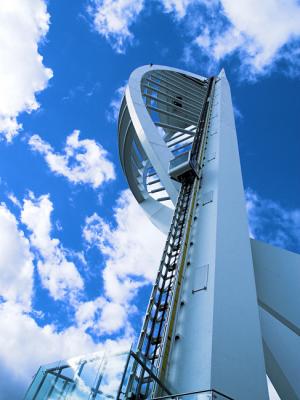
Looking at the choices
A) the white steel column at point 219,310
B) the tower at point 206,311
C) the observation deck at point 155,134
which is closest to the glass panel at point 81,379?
the tower at point 206,311

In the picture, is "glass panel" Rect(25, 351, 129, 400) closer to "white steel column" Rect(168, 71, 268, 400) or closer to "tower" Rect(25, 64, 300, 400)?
"tower" Rect(25, 64, 300, 400)

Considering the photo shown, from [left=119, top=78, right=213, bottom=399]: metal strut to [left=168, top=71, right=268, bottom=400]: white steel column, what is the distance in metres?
0.16

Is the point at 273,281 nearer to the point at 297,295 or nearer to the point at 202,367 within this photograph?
the point at 297,295

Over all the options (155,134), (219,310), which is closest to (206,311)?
(219,310)

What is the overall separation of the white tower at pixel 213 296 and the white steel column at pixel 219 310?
0.6 inches

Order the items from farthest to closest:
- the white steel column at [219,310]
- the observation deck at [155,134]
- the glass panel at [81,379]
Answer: the observation deck at [155,134]
the white steel column at [219,310]
the glass panel at [81,379]

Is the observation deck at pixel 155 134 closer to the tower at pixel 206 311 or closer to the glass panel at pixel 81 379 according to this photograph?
the tower at pixel 206 311

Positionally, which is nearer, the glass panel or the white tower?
the glass panel

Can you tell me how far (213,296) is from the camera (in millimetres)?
4477

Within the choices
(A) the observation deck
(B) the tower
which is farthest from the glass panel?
(A) the observation deck

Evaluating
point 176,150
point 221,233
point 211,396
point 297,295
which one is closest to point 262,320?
point 297,295

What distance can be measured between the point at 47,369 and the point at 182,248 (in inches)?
109

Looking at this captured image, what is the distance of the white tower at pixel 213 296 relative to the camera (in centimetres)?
372

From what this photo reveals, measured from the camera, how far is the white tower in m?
3.72
